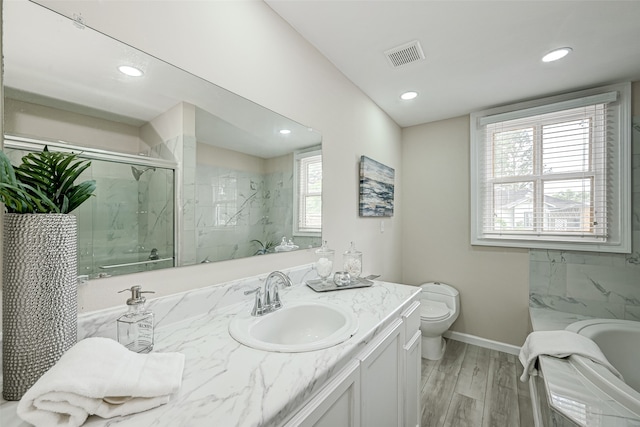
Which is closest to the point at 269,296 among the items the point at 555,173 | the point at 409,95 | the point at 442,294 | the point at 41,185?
the point at 41,185

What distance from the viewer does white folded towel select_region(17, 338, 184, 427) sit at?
0.47 metres

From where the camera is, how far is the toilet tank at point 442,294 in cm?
260

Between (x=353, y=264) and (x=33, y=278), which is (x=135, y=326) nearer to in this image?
(x=33, y=278)

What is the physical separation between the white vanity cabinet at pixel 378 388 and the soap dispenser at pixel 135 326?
1.59 feet

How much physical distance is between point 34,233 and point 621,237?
3.34m

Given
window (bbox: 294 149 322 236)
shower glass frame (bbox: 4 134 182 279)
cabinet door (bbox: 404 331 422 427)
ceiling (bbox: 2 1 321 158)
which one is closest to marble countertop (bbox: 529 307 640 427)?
cabinet door (bbox: 404 331 422 427)

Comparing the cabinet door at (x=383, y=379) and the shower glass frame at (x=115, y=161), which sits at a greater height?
the shower glass frame at (x=115, y=161)

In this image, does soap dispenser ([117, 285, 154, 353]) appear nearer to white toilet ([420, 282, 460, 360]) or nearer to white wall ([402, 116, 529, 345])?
white toilet ([420, 282, 460, 360])

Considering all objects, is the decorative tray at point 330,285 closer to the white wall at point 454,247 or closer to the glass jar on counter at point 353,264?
the glass jar on counter at point 353,264

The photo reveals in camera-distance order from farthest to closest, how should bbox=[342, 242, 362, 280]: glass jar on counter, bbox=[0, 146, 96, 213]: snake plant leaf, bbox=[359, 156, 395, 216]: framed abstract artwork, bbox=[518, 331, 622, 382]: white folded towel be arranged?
bbox=[359, 156, 395, 216]: framed abstract artwork < bbox=[342, 242, 362, 280]: glass jar on counter < bbox=[518, 331, 622, 382]: white folded towel < bbox=[0, 146, 96, 213]: snake plant leaf

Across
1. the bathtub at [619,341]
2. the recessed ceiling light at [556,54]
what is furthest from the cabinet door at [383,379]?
the recessed ceiling light at [556,54]

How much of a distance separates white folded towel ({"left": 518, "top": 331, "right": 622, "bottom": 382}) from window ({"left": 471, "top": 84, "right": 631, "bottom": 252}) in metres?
1.01

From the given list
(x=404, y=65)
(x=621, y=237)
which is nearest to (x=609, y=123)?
(x=621, y=237)

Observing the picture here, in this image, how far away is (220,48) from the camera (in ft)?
3.75
